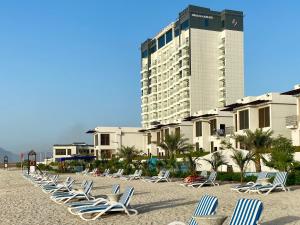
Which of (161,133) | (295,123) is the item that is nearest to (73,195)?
(295,123)

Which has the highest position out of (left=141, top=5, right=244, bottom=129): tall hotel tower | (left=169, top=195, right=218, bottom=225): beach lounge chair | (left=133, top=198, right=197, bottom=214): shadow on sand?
(left=141, top=5, right=244, bottom=129): tall hotel tower

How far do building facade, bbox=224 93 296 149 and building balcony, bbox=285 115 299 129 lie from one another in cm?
82

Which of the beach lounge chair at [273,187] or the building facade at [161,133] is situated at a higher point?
the building facade at [161,133]

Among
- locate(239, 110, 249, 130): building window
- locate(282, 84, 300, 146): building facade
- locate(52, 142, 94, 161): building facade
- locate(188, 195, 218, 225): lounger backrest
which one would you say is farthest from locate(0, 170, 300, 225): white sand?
locate(52, 142, 94, 161): building facade

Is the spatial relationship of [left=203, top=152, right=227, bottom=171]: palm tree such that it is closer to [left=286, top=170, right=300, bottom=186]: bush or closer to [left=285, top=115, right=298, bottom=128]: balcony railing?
[left=286, top=170, right=300, bottom=186]: bush

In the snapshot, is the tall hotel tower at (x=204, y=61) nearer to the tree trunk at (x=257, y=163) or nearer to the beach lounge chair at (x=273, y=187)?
the tree trunk at (x=257, y=163)

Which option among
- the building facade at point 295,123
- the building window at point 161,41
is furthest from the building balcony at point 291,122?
the building window at point 161,41

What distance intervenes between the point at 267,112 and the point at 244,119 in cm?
291

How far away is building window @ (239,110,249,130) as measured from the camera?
133 feet

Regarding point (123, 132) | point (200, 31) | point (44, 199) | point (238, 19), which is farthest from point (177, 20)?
point (44, 199)

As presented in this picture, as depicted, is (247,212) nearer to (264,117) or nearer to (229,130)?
(264,117)

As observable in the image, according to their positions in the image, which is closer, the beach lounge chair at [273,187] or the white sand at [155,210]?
the white sand at [155,210]

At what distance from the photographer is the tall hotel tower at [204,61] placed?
83562 mm

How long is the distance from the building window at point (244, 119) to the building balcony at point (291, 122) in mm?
3856
